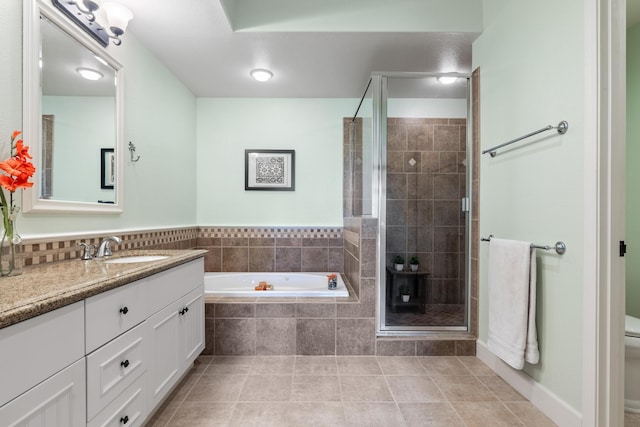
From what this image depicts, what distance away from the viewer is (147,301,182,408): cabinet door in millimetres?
1437

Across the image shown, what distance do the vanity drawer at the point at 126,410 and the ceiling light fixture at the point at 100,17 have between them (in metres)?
1.87

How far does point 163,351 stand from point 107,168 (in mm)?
1191

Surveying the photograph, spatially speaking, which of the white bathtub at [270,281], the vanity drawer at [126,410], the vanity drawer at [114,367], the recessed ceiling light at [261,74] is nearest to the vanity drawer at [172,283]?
the vanity drawer at [114,367]

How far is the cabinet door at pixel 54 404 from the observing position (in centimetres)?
75

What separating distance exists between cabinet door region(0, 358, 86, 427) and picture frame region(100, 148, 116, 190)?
1288 millimetres

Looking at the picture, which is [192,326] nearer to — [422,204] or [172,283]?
[172,283]

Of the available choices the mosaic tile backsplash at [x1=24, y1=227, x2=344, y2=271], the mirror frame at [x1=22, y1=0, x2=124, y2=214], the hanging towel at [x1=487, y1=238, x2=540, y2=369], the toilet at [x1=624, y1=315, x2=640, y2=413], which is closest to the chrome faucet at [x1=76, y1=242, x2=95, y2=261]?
the mirror frame at [x1=22, y1=0, x2=124, y2=214]

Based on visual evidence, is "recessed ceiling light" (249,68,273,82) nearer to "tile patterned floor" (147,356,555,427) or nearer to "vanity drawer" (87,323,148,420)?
"vanity drawer" (87,323,148,420)

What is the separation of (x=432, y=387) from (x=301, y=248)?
1.87 m

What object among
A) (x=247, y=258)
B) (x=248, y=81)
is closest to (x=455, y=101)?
(x=248, y=81)

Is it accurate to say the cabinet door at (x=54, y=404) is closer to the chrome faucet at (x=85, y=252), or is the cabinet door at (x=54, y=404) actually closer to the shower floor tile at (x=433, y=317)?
the chrome faucet at (x=85, y=252)

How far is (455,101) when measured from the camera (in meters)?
2.52

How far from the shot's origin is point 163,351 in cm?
155

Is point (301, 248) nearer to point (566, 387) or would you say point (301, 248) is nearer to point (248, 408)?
point (248, 408)
